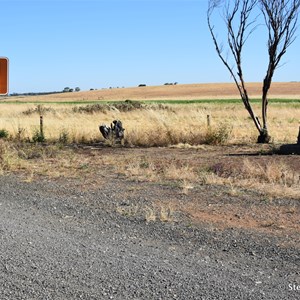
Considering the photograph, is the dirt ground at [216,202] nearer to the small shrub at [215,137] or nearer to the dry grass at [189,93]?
the small shrub at [215,137]

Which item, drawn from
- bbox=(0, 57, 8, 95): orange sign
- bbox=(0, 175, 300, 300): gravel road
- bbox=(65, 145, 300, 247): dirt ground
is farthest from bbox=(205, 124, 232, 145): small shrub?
bbox=(0, 175, 300, 300): gravel road

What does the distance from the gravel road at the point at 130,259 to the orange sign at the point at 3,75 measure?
414 centimetres

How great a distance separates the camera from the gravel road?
15.3ft

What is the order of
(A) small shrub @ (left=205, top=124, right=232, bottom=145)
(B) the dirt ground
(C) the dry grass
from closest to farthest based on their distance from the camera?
1. (B) the dirt ground
2. (A) small shrub @ (left=205, top=124, right=232, bottom=145)
3. (C) the dry grass

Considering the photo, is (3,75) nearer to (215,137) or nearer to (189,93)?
(215,137)

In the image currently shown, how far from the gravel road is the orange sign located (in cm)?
414

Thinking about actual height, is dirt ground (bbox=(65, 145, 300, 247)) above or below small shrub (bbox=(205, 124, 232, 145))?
below

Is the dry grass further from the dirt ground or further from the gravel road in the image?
the gravel road

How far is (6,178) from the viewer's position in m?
11.3

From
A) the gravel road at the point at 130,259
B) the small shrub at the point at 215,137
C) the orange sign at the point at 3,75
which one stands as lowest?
the gravel road at the point at 130,259

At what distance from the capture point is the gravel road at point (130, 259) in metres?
4.65

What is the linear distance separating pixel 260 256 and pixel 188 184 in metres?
4.54

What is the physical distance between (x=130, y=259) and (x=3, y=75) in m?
7.19

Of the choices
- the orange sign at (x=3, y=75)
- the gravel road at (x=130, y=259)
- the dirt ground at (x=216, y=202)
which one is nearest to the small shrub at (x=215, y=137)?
the dirt ground at (x=216, y=202)
